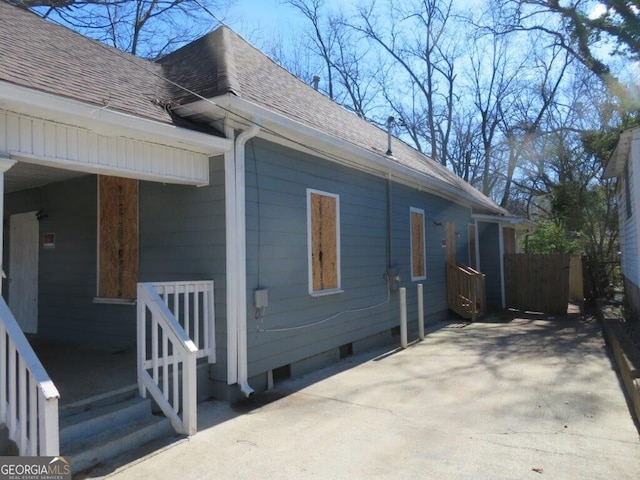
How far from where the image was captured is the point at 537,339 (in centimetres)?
863

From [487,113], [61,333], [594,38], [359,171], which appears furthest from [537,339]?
[487,113]

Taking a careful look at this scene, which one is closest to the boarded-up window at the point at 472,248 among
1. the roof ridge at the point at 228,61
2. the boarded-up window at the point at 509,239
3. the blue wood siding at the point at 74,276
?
the boarded-up window at the point at 509,239

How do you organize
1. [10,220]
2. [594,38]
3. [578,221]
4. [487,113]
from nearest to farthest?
[10,220], [594,38], [578,221], [487,113]

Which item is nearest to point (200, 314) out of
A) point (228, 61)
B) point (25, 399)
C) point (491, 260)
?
point (25, 399)

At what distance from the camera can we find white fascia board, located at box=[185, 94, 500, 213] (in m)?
4.96

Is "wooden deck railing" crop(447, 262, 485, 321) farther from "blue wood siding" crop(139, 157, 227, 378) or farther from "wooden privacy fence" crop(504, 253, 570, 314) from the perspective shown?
"blue wood siding" crop(139, 157, 227, 378)

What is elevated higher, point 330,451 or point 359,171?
point 359,171

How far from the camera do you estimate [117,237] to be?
6062 mm

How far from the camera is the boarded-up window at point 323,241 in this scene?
6.46m

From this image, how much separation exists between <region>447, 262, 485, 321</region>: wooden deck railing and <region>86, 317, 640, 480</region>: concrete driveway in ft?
13.7

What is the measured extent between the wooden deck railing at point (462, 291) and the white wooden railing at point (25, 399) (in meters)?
9.54

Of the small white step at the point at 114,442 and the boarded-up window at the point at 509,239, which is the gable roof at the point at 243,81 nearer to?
the small white step at the point at 114,442

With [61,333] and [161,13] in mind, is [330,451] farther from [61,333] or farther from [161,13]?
[161,13]

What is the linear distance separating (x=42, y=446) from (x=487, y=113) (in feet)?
91.5
